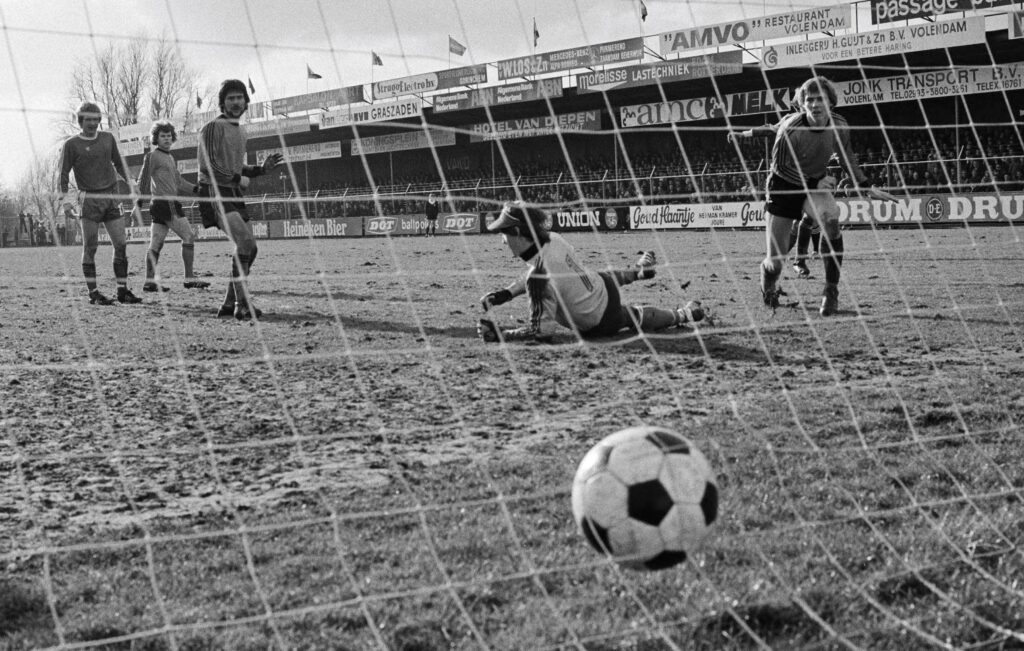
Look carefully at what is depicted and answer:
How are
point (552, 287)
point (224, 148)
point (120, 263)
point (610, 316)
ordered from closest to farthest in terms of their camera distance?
point (552, 287) < point (610, 316) < point (224, 148) < point (120, 263)

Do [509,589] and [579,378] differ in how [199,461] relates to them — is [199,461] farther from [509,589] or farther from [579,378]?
[579,378]

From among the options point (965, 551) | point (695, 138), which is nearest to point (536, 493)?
point (965, 551)

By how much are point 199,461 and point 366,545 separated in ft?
3.89

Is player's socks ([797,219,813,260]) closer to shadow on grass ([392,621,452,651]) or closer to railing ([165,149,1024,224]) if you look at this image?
shadow on grass ([392,621,452,651])

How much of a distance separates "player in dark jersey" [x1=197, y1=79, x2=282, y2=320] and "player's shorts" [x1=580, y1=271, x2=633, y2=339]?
2.55 metres

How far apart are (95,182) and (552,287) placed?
186 inches

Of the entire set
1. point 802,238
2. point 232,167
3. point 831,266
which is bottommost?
point 802,238

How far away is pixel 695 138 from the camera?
30109 mm

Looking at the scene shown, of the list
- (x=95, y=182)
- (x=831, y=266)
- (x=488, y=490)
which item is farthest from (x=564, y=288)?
(x=95, y=182)

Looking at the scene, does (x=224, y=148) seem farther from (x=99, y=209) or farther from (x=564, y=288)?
(x=564, y=288)

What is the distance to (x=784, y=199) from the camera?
7.30 meters

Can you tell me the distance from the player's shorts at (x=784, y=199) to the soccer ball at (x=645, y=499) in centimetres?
490

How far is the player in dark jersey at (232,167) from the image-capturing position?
7.21 meters

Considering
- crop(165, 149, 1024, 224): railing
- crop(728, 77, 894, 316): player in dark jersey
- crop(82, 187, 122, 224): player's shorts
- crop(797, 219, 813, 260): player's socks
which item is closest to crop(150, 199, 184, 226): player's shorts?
crop(82, 187, 122, 224): player's shorts
